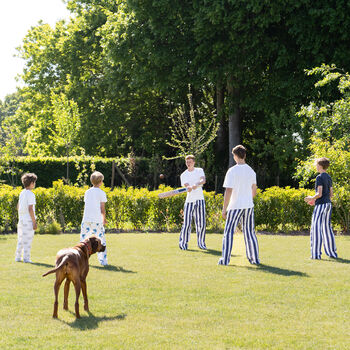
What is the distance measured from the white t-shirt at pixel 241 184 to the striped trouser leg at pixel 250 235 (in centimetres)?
15

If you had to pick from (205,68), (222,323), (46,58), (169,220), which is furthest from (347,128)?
(46,58)

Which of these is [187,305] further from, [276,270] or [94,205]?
[94,205]

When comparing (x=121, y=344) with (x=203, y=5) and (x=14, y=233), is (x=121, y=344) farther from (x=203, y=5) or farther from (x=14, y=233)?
(x=203, y=5)

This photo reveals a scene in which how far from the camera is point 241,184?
907cm

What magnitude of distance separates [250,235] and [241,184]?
941 mm

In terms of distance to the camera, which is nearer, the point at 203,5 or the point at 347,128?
the point at 347,128

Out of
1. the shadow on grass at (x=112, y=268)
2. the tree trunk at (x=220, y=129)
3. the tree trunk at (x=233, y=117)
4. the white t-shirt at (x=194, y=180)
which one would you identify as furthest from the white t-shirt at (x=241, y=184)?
the tree trunk at (x=220, y=129)

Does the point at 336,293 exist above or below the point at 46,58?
below

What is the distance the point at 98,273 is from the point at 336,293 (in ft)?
12.3

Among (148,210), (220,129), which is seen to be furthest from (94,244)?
(220,129)

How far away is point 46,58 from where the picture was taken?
1331 inches

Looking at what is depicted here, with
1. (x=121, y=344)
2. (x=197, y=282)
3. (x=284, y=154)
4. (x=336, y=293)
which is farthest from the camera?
(x=284, y=154)

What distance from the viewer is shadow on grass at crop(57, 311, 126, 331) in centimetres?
552

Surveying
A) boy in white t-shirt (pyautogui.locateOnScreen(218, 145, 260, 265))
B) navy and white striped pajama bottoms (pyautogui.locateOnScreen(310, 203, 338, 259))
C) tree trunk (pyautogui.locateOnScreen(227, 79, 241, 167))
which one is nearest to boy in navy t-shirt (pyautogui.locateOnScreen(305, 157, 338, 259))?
navy and white striped pajama bottoms (pyautogui.locateOnScreen(310, 203, 338, 259))
